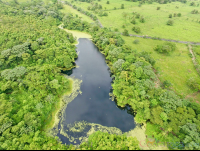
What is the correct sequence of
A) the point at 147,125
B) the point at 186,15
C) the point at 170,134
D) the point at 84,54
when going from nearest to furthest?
the point at 170,134, the point at 147,125, the point at 84,54, the point at 186,15

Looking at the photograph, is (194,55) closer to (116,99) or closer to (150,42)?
(150,42)

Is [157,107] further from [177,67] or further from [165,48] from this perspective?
[165,48]

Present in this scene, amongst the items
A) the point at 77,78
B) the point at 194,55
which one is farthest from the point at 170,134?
the point at 194,55

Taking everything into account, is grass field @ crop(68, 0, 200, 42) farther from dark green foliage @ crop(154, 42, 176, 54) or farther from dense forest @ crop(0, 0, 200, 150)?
dense forest @ crop(0, 0, 200, 150)

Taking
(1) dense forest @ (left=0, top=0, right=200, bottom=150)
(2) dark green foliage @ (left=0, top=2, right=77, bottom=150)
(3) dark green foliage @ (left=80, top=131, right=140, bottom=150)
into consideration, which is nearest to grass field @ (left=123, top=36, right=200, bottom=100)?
(1) dense forest @ (left=0, top=0, right=200, bottom=150)

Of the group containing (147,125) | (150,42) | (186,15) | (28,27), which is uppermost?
(186,15)

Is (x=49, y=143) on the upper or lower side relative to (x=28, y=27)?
lower

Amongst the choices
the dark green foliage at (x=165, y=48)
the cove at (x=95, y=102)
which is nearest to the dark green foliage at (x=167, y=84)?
the cove at (x=95, y=102)

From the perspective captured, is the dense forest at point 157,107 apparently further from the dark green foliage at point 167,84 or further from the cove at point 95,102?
the dark green foliage at point 167,84
